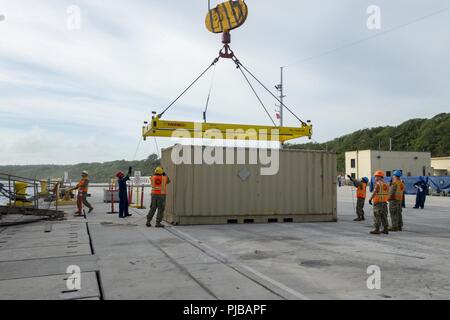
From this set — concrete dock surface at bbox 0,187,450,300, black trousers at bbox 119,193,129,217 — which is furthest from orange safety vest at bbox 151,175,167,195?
black trousers at bbox 119,193,129,217

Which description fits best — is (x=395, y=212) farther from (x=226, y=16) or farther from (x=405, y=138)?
(x=405, y=138)

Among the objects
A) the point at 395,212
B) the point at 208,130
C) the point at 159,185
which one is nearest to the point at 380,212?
the point at 395,212

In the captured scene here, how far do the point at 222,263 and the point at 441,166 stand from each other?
204 feet

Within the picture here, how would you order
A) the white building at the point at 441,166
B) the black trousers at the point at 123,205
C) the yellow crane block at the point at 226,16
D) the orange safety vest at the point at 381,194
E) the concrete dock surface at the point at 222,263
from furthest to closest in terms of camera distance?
1. the white building at the point at 441,166
2. the black trousers at the point at 123,205
3. the yellow crane block at the point at 226,16
4. the orange safety vest at the point at 381,194
5. the concrete dock surface at the point at 222,263

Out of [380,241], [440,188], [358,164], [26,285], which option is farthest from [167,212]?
[358,164]

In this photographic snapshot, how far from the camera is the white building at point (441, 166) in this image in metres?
57.9

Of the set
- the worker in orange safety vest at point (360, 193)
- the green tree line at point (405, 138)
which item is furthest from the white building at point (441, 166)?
the worker in orange safety vest at point (360, 193)

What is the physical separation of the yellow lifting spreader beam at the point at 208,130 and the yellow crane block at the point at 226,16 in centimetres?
308

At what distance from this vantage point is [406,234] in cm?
1081

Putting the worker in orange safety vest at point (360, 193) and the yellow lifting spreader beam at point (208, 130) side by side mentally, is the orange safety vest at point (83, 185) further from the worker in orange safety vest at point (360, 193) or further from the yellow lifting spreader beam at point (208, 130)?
the worker in orange safety vest at point (360, 193)

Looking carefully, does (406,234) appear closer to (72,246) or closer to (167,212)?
(167,212)

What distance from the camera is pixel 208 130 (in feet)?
41.5

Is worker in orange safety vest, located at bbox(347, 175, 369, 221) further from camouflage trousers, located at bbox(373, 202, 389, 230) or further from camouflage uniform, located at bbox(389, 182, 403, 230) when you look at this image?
camouflage trousers, located at bbox(373, 202, 389, 230)

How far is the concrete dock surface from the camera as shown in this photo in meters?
5.14
